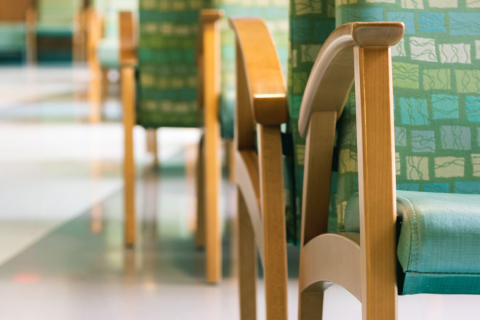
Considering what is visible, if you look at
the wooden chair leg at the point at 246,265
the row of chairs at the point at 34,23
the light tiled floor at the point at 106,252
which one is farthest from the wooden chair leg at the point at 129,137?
the row of chairs at the point at 34,23

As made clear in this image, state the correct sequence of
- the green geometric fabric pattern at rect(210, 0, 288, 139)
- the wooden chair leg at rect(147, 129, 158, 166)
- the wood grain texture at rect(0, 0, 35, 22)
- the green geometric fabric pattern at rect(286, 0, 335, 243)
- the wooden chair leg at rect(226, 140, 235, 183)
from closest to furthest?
the green geometric fabric pattern at rect(286, 0, 335, 243), the green geometric fabric pattern at rect(210, 0, 288, 139), the wooden chair leg at rect(226, 140, 235, 183), the wooden chair leg at rect(147, 129, 158, 166), the wood grain texture at rect(0, 0, 35, 22)

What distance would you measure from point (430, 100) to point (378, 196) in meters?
0.34

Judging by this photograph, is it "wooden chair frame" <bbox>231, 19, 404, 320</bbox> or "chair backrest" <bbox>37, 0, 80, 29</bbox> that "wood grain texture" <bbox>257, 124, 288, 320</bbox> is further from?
"chair backrest" <bbox>37, 0, 80, 29</bbox>

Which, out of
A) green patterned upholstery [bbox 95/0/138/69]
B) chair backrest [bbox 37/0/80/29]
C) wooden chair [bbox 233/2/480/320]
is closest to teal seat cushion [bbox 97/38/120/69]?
green patterned upholstery [bbox 95/0/138/69]

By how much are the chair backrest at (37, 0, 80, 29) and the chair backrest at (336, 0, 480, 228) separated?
964 centimetres

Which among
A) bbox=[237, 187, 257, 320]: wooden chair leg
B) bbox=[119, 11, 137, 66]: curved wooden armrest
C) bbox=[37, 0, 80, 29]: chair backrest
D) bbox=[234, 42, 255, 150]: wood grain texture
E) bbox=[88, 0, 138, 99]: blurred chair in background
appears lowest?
bbox=[237, 187, 257, 320]: wooden chair leg

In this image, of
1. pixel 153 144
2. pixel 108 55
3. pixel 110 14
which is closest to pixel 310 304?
pixel 153 144

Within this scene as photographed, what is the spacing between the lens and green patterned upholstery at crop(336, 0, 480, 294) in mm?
1071

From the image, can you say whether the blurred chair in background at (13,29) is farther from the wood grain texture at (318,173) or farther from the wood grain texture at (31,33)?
the wood grain texture at (318,173)

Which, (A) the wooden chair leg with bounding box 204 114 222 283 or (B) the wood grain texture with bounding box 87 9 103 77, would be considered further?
(B) the wood grain texture with bounding box 87 9 103 77

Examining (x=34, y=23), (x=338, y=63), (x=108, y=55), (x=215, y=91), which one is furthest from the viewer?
(x=34, y=23)

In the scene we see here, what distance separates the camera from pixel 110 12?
5.22 m

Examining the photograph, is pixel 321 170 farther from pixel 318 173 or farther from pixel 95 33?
pixel 95 33

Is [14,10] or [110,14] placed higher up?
[14,10]
